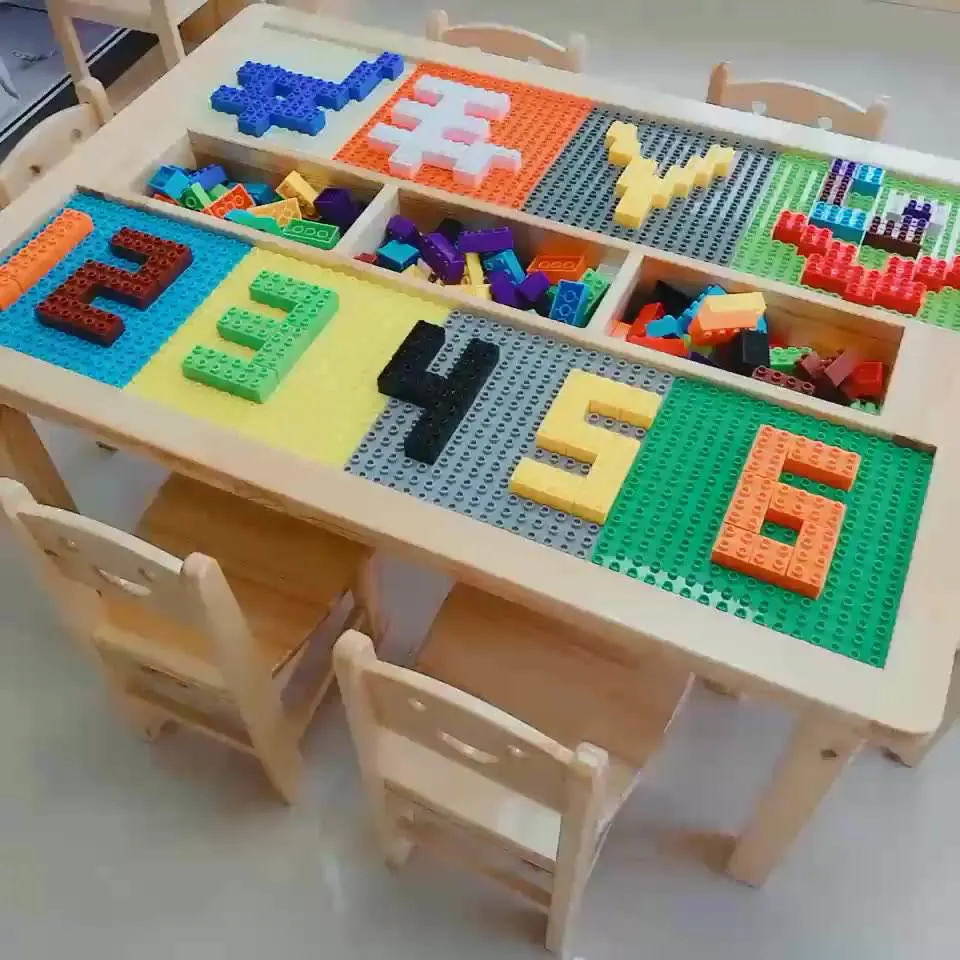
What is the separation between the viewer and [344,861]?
1.52m

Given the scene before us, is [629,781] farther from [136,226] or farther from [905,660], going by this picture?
[136,226]

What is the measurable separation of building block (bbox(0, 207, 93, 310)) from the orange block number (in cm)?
102

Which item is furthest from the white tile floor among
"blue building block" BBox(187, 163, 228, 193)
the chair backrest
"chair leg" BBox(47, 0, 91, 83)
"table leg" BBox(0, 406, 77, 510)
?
"chair leg" BBox(47, 0, 91, 83)

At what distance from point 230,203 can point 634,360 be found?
73cm

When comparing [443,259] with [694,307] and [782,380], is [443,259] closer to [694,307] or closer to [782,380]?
[694,307]

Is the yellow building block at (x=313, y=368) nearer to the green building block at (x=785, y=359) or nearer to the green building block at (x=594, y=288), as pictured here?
the green building block at (x=594, y=288)

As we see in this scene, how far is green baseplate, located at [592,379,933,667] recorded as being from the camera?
41.5 inches

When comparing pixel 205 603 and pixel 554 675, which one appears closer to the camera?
pixel 205 603

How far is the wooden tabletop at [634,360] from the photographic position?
1.01 meters

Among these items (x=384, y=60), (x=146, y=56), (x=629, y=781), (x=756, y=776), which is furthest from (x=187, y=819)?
(x=146, y=56)

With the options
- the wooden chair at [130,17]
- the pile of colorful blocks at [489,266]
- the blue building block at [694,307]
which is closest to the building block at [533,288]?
the pile of colorful blocks at [489,266]

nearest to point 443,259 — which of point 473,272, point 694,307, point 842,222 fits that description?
point 473,272

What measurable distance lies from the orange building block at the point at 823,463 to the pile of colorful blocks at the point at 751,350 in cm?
13

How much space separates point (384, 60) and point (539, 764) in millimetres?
1332
